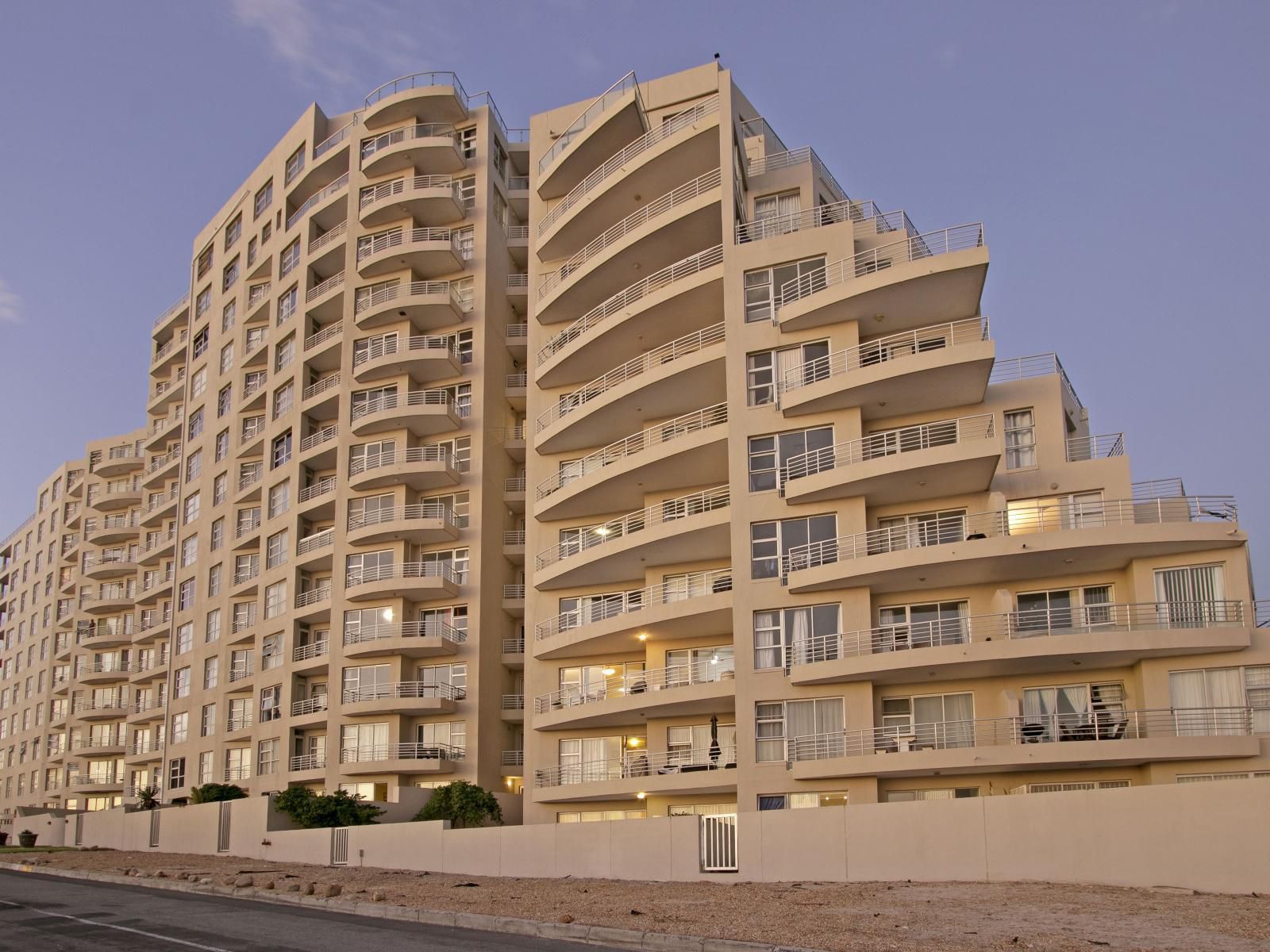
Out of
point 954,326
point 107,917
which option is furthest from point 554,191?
point 107,917

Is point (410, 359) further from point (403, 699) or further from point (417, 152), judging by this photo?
point (403, 699)

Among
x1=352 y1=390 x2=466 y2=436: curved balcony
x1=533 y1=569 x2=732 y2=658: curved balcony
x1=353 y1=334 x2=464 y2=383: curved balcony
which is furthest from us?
x1=353 y1=334 x2=464 y2=383: curved balcony

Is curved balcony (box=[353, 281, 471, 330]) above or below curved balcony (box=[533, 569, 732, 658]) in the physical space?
above

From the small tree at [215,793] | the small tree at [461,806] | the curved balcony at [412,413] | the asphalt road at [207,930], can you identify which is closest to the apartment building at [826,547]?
the small tree at [461,806]

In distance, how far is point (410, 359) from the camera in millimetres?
56688

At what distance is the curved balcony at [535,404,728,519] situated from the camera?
131 feet

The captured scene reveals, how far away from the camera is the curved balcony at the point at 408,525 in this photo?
54469mm

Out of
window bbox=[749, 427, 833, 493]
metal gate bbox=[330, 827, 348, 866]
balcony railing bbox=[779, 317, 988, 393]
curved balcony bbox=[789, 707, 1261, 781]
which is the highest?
balcony railing bbox=[779, 317, 988, 393]

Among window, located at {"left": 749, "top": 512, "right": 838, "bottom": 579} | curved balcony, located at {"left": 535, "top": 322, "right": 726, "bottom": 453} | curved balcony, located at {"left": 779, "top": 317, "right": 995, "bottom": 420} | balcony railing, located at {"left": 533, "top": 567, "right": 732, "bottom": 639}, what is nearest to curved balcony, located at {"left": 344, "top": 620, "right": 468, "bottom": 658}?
balcony railing, located at {"left": 533, "top": 567, "right": 732, "bottom": 639}

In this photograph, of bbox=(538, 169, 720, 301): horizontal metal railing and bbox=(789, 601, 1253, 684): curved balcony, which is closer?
bbox=(789, 601, 1253, 684): curved balcony

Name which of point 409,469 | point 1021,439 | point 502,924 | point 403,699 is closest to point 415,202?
point 409,469

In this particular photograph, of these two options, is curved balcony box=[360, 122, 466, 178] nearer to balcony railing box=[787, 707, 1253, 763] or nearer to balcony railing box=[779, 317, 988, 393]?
balcony railing box=[779, 317, 988, 393]

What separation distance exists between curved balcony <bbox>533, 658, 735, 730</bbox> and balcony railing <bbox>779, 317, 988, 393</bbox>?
9.66 metres

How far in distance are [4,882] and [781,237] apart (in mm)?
29984
